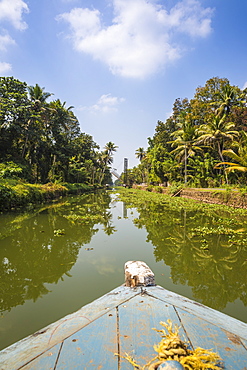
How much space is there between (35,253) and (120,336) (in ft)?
14.3

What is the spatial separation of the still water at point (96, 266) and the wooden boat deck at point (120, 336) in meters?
1.32

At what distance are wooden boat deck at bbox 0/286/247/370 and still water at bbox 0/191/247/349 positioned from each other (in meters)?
1.32

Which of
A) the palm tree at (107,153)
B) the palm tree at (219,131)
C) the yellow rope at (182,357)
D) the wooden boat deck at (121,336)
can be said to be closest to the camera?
the yellow rope at (182,357)

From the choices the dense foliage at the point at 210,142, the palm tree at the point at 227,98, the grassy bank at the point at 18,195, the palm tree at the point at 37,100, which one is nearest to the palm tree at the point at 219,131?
the dense foliage at the point at 210,142

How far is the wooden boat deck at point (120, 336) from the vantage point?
108cm

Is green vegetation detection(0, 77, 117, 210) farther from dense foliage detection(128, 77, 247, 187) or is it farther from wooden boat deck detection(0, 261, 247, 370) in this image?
dense foliage detection(128, 77, 247, 187)

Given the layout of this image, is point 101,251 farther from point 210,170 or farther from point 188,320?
point 210,170

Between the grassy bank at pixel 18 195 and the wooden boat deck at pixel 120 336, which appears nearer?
the wooden boat deck at pixel 120 336

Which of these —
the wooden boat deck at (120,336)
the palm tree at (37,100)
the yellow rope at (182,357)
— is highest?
the palm tree at (37,100)

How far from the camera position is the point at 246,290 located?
3.29 meters

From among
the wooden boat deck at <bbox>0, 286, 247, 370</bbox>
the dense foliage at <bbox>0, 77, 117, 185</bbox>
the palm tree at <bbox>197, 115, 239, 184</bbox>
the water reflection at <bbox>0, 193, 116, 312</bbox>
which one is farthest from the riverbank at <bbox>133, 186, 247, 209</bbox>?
the dense foliage at <bbox>0, 77, 117, 185</bbox>

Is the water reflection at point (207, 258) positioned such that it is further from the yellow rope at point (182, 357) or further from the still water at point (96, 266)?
the yellow rope at point (182, 357)

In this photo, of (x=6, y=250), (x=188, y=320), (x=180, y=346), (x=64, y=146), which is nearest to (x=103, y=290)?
(x=188, y=320)

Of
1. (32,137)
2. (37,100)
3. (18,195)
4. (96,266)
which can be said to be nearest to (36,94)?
(37,100)
